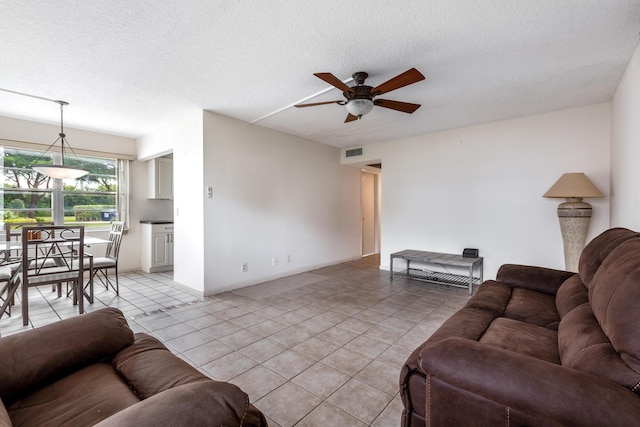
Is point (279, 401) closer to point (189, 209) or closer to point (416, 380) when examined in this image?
point (416, 380)

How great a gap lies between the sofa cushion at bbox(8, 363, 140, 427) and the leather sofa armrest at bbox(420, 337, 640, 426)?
A: 1146 mm

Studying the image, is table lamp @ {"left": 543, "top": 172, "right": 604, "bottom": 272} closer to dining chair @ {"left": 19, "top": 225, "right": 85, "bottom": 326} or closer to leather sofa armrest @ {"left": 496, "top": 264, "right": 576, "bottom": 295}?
leather sofa armrest @ {"left": 496, "top": 264, "right": 576, "bottom": 295}

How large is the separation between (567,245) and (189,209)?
4.80m

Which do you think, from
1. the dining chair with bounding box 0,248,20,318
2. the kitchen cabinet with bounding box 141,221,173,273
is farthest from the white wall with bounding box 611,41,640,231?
the kitchen cabinet with bounding box 141,221,173,273

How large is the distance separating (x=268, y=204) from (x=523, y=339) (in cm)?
379

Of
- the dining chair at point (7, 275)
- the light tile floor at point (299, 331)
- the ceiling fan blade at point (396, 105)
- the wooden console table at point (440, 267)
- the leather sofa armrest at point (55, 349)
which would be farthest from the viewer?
the wooden console table at point (440, 267)

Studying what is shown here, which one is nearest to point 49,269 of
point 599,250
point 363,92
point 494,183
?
point 363,92

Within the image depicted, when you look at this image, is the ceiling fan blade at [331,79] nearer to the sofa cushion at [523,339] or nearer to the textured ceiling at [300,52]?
the textured ceiling at [300,52]

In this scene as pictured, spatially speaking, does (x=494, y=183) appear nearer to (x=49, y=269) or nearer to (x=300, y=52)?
(x=300, y=52)

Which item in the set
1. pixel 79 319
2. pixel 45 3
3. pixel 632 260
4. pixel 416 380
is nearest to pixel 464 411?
pixel 416 380

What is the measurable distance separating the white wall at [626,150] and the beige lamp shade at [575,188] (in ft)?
0.67

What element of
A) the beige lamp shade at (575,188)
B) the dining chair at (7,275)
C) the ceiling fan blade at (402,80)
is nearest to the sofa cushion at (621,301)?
the ceiling fan blade at (402,80)

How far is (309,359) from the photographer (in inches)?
90.6

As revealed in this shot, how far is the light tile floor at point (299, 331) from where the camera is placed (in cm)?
182
